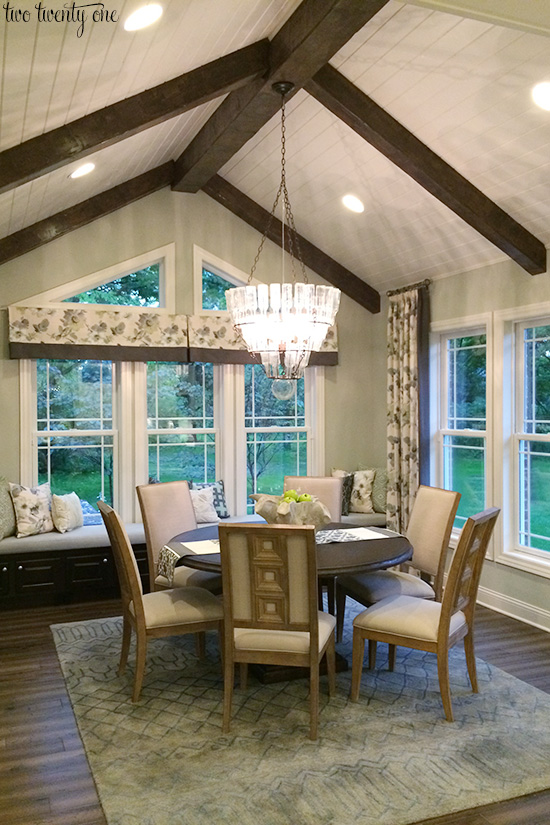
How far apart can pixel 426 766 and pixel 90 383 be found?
4224 mm

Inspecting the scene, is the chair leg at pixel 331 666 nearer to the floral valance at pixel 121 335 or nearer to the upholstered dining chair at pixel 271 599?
the upholstered dining chair at pixel 271 599

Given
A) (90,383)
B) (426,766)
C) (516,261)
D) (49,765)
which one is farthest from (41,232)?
(426,766)

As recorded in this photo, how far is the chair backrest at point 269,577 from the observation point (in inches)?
122

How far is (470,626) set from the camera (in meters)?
3.63

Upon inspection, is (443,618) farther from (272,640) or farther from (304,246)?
(304,246)

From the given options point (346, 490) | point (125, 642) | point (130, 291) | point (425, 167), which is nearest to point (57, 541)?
point (125, 642)

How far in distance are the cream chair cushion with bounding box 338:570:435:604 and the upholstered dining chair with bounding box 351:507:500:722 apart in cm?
31

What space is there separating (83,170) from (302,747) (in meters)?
3.77

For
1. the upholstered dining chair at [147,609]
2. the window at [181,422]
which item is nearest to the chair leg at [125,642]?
the upholstered dining chair at [147,609]

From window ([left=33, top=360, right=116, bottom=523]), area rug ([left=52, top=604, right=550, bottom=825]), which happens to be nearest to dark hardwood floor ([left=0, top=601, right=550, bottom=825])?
area rug ([left=52, top=604, right=550, bottom=825])

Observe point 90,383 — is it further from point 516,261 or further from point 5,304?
point 516,261

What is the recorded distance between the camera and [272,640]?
322 cm

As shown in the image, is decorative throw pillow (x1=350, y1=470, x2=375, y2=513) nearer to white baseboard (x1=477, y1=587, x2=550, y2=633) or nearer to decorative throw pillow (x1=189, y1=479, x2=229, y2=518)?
decorative throw pillow (x1=189, y1=479, x2=229, y2=518)

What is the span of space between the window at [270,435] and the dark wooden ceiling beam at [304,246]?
1.03 m
